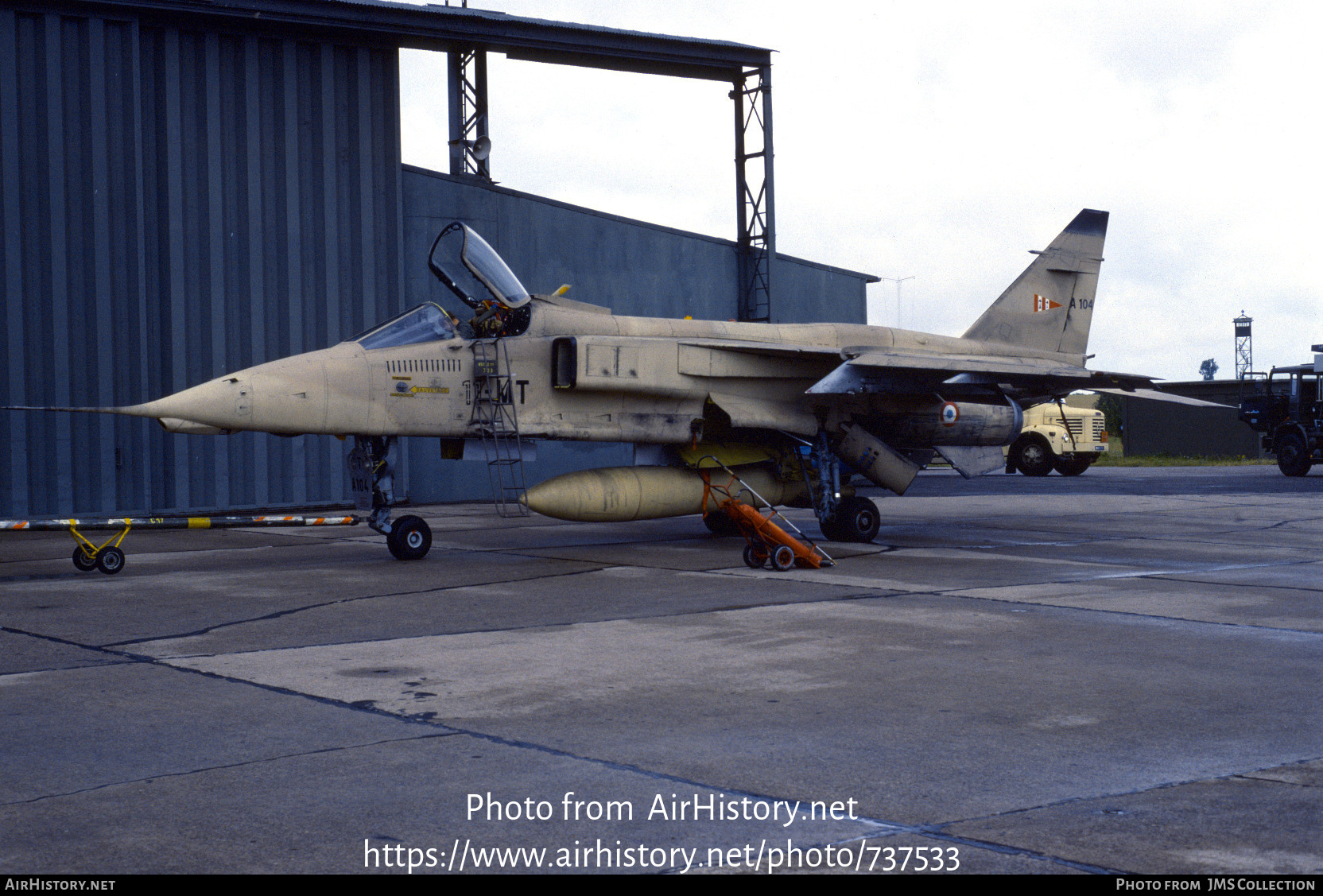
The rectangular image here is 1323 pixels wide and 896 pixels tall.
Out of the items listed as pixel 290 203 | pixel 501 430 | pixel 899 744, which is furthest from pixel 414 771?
pixel 290 203

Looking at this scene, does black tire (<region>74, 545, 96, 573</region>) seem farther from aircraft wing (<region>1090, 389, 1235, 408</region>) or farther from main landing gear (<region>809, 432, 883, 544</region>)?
aircraft wing (<region>1090, 389, 1235, 408</region>)

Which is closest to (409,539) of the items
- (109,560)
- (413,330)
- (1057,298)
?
(413,330)

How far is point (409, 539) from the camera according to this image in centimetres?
1184

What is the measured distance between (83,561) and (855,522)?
8.29m

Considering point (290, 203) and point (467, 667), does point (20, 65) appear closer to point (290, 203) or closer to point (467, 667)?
point (290, 203)

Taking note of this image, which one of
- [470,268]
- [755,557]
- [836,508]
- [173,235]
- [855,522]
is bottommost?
[755,557]

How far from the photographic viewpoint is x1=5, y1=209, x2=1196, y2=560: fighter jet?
11.4m

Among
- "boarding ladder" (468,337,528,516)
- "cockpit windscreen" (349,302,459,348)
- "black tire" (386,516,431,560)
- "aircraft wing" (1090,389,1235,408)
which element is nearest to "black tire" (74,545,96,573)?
"black tire" (386,516,431,560)

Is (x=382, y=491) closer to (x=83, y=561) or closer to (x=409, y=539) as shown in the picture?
(x=409, y=539)

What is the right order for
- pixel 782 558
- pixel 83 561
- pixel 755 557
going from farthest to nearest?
pixel 83 561 → pixel 755 557 → pixel 782 558

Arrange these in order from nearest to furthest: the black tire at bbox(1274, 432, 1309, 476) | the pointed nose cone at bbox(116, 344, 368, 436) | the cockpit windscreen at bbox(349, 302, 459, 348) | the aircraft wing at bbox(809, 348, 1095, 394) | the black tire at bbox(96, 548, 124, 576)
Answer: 1. the pointed nose cone at bbox(116, 344, 368, 436)
2. the black tire at bbox(96, 548, 124, 576)
3. the cockpit windscreen at bbox(349, 302, 459, 348)
4. the aircraft wing at bbox(809, 348, 1095, 394)
5. the black tire at bbox(1274, 432, 1309, 476)

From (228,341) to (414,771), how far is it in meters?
17.4

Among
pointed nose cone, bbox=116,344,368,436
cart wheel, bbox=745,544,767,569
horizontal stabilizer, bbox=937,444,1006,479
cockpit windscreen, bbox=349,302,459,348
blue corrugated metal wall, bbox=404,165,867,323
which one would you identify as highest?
blue corrugated metal wall, bbox=404,165,867,323

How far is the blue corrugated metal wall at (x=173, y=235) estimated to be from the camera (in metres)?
18.4
